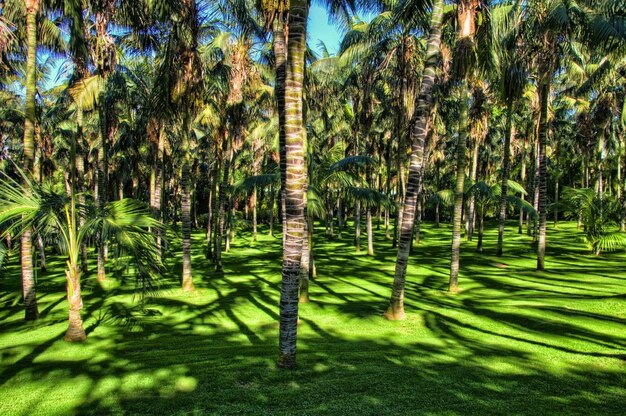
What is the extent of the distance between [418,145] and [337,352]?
553 centimetres

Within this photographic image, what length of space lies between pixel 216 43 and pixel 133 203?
1119 centimetres

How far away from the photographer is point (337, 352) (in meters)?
8.45

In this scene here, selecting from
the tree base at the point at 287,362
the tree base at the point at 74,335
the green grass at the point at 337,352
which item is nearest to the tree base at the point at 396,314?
the green grass at the point at 337,352

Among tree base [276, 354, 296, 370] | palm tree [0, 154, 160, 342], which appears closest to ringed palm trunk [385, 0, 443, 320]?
tree base [276, 354, 296, 370]

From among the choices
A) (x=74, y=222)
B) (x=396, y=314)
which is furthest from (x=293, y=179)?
(x=396, y=314)

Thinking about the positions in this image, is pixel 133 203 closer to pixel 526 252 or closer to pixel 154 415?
pixel 154 415

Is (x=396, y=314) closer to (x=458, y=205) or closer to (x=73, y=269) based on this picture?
(x=458, y=205)

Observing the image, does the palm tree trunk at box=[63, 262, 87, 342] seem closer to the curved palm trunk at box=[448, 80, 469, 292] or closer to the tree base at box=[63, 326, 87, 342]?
the tree base at box=[63, 326, 87, 342]

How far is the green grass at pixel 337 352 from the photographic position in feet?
20.2

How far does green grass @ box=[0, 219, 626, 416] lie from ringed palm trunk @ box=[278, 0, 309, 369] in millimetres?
1109

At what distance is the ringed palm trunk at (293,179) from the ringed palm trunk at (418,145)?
13.5 ft

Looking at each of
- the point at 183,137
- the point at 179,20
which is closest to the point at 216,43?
the point at 179,20

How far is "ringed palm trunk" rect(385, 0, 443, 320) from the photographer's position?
10477 millimetres

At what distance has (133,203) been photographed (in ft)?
30.5
